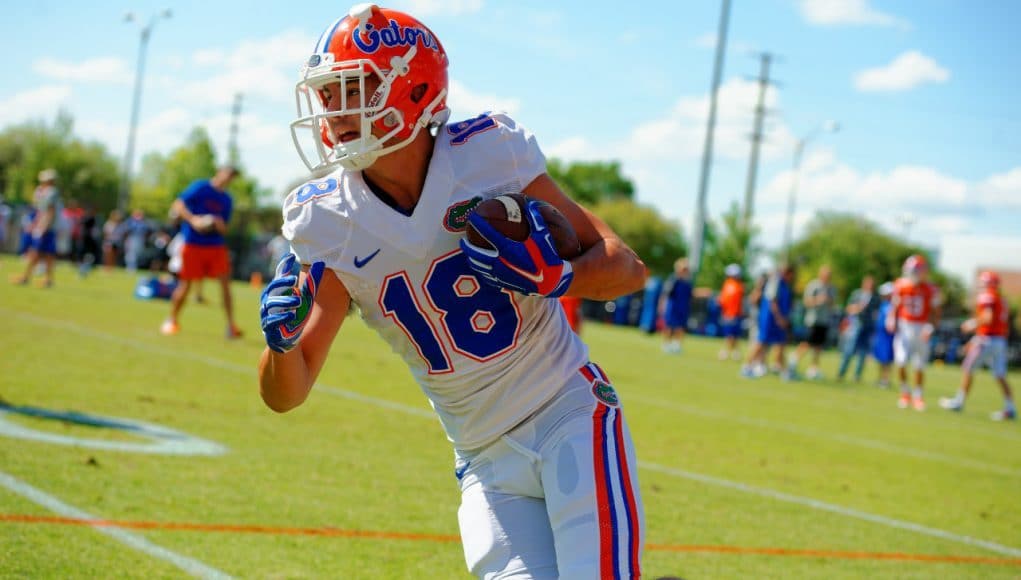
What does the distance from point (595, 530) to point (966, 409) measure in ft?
46.6

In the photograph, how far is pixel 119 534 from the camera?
4137 mm

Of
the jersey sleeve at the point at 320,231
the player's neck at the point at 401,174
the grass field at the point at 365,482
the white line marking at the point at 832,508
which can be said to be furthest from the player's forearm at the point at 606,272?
the white line marking at the point at 832,508

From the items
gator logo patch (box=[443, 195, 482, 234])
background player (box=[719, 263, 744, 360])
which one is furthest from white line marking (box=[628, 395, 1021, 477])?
background player (box=[719, 263, 744, 360])

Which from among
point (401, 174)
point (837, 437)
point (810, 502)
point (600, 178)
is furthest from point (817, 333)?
point (600, 178)

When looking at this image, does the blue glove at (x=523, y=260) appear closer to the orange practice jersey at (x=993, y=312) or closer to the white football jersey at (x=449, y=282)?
the white football jersey at (x=449, y=282)

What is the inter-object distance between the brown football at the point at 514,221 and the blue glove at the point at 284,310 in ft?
1.55

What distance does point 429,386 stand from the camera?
10.0 ft

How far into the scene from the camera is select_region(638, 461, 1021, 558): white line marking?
574 cm

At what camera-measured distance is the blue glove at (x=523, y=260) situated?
2561mm

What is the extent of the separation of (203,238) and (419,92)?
31.2ft

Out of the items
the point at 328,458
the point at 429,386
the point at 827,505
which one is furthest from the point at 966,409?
the point at 429,386

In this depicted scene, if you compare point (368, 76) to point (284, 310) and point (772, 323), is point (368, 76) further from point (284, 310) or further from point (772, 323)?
point (772, 323)

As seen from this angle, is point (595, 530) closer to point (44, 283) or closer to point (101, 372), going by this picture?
point (101, 372)

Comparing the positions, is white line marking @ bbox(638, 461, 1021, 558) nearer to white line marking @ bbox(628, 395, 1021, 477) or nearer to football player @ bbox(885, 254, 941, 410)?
white line marking @ bbox(628, 395, 1021, 477)
